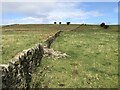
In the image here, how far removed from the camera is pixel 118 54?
31719 millimetres

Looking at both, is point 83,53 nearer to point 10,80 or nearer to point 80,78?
point 80,78

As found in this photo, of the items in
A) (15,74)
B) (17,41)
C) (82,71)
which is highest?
(15,74)

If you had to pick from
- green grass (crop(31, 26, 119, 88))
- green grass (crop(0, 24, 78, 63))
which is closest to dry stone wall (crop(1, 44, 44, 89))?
green grass (crop(31, 26, 119, 88))

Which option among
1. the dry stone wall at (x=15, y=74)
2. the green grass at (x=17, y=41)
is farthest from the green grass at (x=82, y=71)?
the green grass at (x=17, y=41)

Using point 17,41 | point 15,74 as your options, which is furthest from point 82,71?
point 17,41

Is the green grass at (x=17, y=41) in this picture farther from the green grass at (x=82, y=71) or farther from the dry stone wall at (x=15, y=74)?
the dry stone wall at (x=15, y=74)

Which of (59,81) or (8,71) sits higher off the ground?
(8,71)

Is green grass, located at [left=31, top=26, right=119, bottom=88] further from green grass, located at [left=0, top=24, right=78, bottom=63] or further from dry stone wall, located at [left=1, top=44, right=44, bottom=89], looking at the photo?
green grass, located at [left=0, top=24, right=78, bottom=63]

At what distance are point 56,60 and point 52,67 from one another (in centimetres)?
311

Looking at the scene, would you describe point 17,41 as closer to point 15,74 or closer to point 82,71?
point 82,71

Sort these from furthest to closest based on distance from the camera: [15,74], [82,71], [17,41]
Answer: [17,41]
[82,71]
[15,74]

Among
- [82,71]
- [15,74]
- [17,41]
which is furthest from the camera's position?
[17,41]

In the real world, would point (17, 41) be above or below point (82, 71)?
above

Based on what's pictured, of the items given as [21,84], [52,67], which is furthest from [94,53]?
[21,84]
